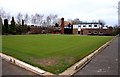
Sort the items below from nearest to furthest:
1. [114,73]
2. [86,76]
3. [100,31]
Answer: [86,76], [114,73], [100,31]

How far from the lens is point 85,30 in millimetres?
107750

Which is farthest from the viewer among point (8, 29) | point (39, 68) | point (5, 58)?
point (8, 29)

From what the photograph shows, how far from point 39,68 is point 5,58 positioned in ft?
10.6

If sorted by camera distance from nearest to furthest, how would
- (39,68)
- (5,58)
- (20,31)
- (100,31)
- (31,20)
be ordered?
(39,68) → (5,58) → (20,31) → (100,31) → (31,20)

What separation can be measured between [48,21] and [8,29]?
64.1 metres

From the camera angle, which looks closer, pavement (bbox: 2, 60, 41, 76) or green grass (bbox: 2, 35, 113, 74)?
pavement (bbox: 2, 60, 41, 76)

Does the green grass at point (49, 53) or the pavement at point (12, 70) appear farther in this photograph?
the green grass at point (49, 53)

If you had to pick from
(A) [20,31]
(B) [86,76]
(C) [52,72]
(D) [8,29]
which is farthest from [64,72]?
(A) [20,31]

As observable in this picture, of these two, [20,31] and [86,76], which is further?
[20,31]

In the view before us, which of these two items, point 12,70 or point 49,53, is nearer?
point 12,70

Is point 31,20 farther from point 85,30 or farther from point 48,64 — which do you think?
point 48,64

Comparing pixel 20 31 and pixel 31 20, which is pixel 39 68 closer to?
pixel 20 31

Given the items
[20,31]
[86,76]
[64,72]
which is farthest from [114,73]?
[20,31]

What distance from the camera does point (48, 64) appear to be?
12500mm
